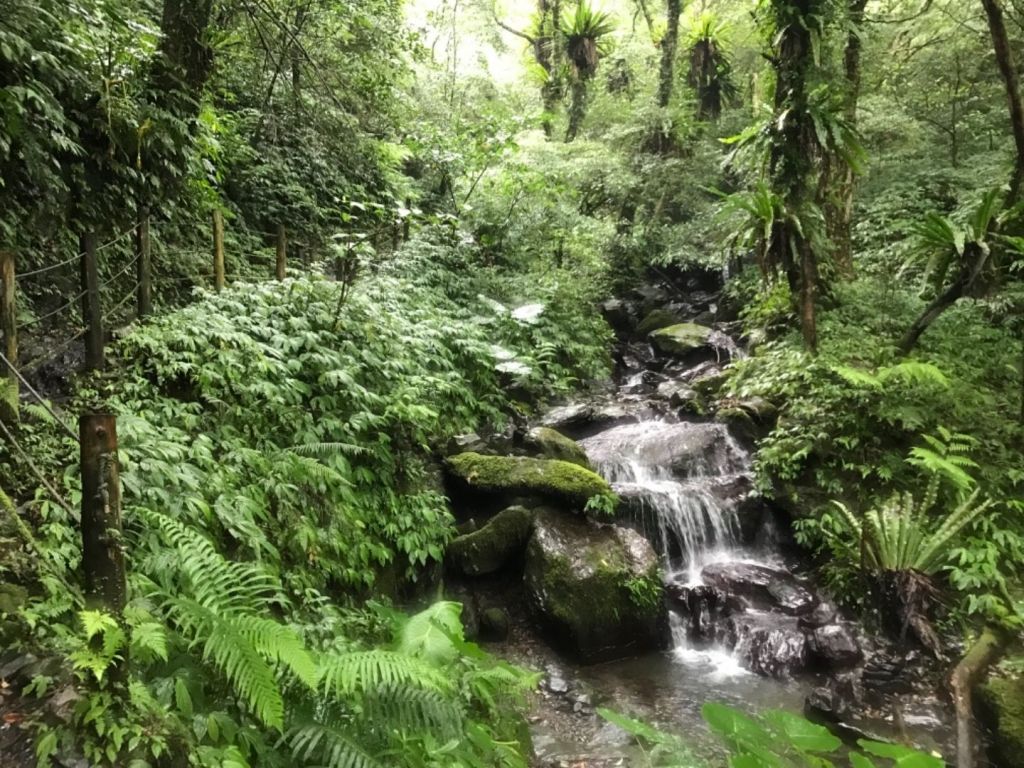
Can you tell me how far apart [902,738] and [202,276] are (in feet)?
29.1

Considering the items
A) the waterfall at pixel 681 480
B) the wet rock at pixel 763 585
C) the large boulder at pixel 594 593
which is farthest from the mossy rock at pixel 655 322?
the large boulder at pixel 594 593

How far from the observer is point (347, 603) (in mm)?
4941

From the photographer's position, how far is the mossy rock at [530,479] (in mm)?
6980

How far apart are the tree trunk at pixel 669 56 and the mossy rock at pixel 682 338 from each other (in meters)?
6.53

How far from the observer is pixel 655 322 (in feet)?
46.0

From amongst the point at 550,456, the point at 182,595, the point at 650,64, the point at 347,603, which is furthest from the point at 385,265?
the point at 650,64

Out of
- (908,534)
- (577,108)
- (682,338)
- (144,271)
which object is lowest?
(908,534)

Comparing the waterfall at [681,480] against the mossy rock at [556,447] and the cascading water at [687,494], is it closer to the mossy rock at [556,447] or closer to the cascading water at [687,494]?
the cascading water at [687,494]

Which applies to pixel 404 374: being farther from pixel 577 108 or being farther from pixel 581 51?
pixel 581 51

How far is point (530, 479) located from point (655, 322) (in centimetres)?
808

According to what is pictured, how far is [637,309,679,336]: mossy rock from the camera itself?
45.8 feet

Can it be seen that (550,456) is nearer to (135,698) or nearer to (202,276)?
(202,276)

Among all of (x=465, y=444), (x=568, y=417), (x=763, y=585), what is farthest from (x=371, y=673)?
(x=568, y=417)

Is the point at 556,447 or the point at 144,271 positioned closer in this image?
the point at 144,271
